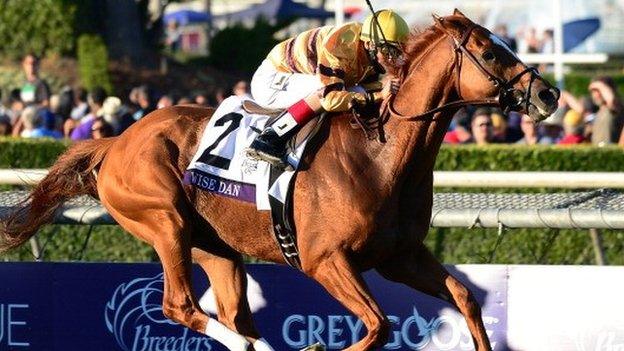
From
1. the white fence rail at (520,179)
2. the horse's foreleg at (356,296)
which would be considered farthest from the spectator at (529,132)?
the horse's foreleg at (356,296)

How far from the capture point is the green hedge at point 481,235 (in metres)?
9.34

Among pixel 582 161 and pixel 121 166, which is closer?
pixel 121 166

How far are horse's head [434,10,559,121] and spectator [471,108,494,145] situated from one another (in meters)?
4.68

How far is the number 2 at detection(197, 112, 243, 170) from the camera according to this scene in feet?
22.3

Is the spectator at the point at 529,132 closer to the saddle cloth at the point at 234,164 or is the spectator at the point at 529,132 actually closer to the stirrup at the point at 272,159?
the saddle cloth at the point at 234,164

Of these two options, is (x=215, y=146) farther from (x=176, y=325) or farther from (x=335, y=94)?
(x=176, y=325)

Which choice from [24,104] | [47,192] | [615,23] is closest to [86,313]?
[47,192]

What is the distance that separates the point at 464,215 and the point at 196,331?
1.40 m

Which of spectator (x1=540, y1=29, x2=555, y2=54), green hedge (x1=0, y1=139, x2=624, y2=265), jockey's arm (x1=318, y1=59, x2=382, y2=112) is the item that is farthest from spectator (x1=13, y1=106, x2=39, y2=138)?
spectator (x1=540, y1=29, x2=555, y2=54)

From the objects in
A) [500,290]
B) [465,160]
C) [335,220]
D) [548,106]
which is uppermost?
[548,106]

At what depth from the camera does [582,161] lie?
10.1 m

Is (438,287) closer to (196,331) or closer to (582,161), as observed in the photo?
(196,331)

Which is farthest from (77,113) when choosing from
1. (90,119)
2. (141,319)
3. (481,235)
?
(141,319)

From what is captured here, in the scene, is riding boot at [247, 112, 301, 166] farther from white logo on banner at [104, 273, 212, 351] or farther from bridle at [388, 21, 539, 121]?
white logo on banner at [104, 273, 212, 351]
